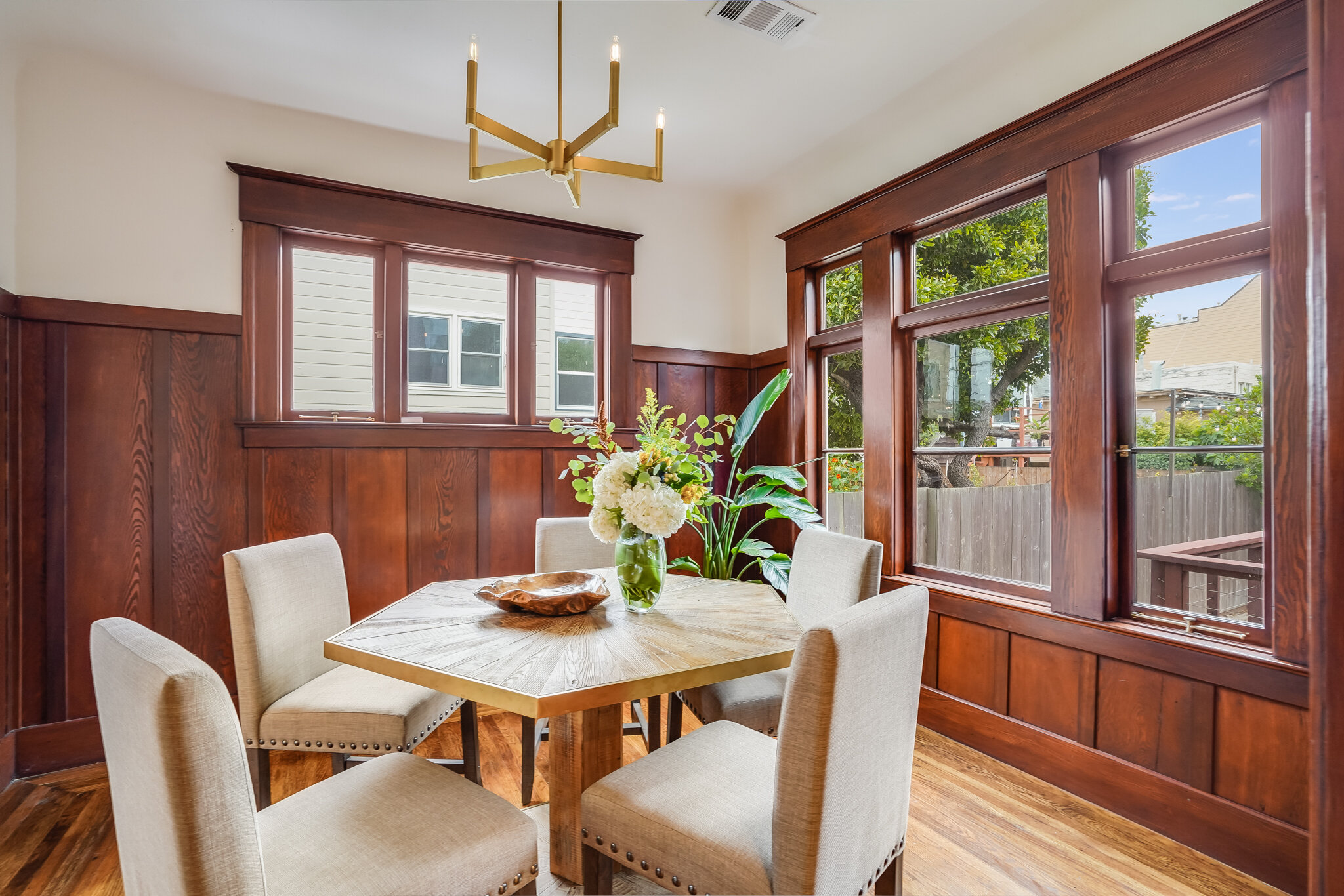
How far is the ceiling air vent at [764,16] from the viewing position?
7.09 ft

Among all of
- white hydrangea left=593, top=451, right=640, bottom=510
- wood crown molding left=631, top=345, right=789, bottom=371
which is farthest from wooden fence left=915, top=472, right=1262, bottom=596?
white hydrangea left=593, top=451, right=640, bottom=510

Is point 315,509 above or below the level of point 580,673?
above

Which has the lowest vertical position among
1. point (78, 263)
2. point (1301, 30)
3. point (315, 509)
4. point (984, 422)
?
point (315, 509)

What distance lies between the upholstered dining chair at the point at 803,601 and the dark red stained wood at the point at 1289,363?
3.56ft

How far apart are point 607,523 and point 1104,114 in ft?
7.17

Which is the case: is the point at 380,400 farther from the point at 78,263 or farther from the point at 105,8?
the point at 105,8

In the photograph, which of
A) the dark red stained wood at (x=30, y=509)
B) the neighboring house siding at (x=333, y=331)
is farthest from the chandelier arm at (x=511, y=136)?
the dark red stained wood at (x=30, y=509)

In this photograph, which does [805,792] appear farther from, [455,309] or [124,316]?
[124,316]

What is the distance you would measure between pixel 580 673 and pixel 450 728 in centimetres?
197

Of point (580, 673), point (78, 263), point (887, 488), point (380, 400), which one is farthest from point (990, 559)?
point (78, 263)

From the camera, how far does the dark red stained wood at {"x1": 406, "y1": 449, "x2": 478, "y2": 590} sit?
9.91 ft

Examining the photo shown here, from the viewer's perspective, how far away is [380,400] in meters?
3.03

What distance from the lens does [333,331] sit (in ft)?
9.70

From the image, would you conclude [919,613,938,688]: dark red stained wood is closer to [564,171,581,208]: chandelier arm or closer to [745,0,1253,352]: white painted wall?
[745,0,1253,352]: white painted wall
